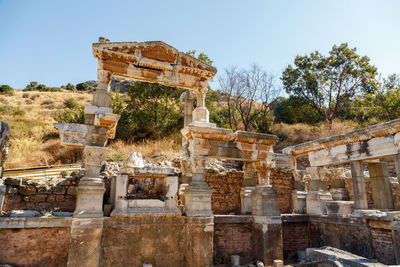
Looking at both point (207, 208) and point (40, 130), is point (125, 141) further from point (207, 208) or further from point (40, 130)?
point (207, 208)

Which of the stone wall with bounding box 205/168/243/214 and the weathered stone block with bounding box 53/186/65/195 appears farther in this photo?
the stone wall with bounding box 205/168/243/214

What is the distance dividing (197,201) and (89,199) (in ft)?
8.72

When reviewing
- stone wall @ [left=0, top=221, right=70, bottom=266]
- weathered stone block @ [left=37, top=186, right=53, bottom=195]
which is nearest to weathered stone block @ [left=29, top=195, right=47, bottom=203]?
weathered stone block @ [left=37, top=186, right=53, bottom=195]

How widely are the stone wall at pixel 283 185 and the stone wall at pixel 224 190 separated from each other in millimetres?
2287

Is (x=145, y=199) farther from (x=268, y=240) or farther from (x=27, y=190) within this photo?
(x=268, y=240)

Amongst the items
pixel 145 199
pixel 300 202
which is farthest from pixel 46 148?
pixel 300 202

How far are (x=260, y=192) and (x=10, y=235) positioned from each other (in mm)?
6304

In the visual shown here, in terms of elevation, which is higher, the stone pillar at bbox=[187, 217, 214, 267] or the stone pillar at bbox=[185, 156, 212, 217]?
the stone pillar at bbox=[185, 156, 212, 217]

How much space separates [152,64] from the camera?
7547mm

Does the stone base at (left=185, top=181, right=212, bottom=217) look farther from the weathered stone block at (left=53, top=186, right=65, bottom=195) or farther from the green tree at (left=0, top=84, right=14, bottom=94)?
the green tree at (left=0, top=84, right=14, bottom=94)

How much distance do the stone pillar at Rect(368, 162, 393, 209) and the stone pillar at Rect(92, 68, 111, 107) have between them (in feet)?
29.3

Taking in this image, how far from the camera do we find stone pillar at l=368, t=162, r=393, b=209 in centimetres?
853

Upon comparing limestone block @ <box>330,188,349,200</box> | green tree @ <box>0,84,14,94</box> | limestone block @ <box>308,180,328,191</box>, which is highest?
green tree @ <box>0,84,14,94</box>

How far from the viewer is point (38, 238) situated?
5547 mm
